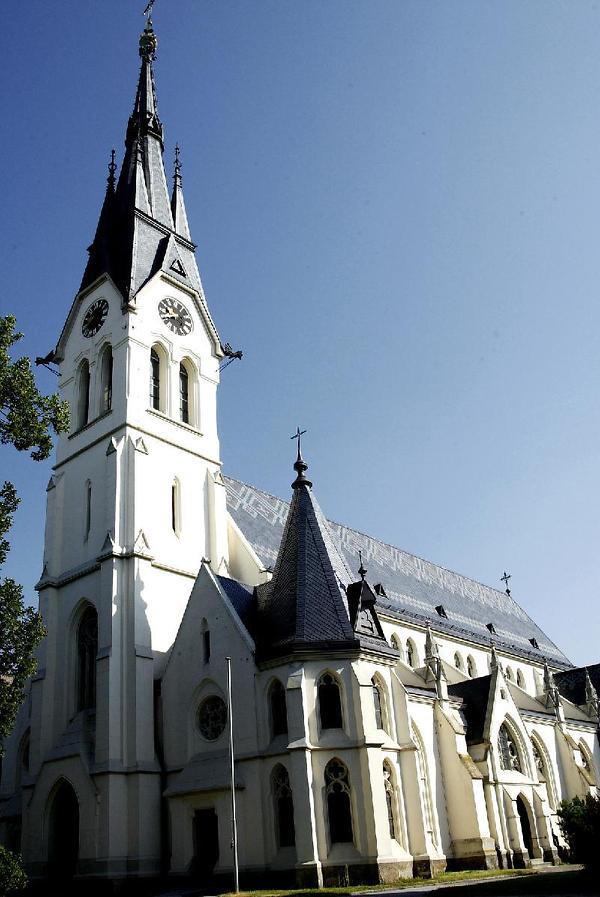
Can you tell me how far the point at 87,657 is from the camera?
32656 mm

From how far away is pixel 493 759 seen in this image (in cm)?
3325

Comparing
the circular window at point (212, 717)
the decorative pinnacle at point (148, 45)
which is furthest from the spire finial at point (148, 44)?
the circular window at point (212, 717)

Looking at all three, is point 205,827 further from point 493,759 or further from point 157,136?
point 157,136

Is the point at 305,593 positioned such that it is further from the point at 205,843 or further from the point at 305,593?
the point at 205,843

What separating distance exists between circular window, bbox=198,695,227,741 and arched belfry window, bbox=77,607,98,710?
5.19m

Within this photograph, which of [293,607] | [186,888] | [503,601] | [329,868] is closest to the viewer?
[329,868]

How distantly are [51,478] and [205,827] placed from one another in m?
17.2

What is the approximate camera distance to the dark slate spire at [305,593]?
27.8 meters

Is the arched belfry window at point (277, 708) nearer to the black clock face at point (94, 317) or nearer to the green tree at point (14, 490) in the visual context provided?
the green tree at point (14, 490)

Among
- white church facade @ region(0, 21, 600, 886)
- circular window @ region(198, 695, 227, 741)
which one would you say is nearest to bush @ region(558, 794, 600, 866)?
white church facade @ region(0, 21, 600, 886)

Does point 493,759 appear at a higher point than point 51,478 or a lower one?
lower

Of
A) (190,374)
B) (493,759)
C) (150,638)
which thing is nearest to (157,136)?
(190,374)

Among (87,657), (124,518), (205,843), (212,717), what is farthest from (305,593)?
(87,657)

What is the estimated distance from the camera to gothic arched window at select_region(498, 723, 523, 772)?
34.5 m
